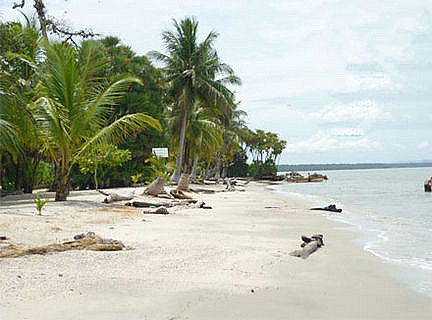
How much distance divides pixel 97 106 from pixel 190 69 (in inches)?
679

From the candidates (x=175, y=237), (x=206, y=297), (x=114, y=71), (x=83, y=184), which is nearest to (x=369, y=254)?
(x=175, y=237)

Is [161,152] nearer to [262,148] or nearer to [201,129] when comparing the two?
[201,129]

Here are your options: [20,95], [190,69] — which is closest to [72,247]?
[20,95]

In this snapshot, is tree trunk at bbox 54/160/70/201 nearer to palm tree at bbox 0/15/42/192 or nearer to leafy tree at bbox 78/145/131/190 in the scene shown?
palm tree at bbox 0/15/42/192

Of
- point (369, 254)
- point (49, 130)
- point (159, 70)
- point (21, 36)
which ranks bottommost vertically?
point (369, 254)

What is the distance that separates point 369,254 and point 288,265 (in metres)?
1.97

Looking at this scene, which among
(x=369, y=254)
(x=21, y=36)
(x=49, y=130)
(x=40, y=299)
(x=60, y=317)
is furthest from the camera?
(x=21, y=36)

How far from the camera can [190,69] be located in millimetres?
28969

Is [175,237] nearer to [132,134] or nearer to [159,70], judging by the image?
[132,134]

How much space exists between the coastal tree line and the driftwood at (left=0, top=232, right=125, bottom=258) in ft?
21.1

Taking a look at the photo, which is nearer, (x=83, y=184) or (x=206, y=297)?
(x=206, y=297)

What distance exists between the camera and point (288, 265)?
5.32 metres

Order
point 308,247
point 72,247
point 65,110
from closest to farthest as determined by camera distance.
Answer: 1. point 72,247
2. point 308,247
3. point 65,110

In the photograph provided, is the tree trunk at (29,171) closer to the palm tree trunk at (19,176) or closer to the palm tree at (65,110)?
the palm tree trunk at (19,176)
